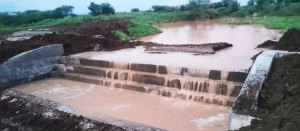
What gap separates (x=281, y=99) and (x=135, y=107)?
3360 mm

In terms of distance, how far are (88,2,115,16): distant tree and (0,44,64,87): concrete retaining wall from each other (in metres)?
27.3

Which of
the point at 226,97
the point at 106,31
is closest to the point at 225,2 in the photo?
the point at 106,31

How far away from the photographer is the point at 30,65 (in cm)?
1000

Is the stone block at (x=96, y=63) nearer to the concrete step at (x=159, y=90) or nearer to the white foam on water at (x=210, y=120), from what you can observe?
the concrete step at (x=159, y=90)

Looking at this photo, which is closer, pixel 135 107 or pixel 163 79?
pixel 135 107

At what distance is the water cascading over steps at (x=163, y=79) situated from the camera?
289 inches

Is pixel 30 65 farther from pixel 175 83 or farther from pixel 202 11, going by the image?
pixel 202 11

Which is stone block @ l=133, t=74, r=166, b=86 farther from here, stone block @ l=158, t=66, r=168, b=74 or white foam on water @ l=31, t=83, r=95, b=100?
white foam on water @ l=31, t=83, r=95, b=100

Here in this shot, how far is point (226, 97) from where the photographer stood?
7.21m

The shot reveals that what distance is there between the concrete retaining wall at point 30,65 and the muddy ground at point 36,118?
8.96 ft

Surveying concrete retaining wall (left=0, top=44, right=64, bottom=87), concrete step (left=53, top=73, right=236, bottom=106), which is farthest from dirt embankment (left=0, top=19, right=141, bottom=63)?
concrete step (left=53, top=73, right=236, bottom=106)

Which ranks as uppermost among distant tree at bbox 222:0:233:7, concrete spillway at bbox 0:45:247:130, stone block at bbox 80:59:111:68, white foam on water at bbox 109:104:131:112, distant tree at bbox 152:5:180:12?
distant tree at bbox 222:0:233:7

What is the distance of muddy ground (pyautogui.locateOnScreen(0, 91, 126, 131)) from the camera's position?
530 centimetres

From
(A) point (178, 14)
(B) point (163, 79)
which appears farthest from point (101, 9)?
(B) point (163, 79)
